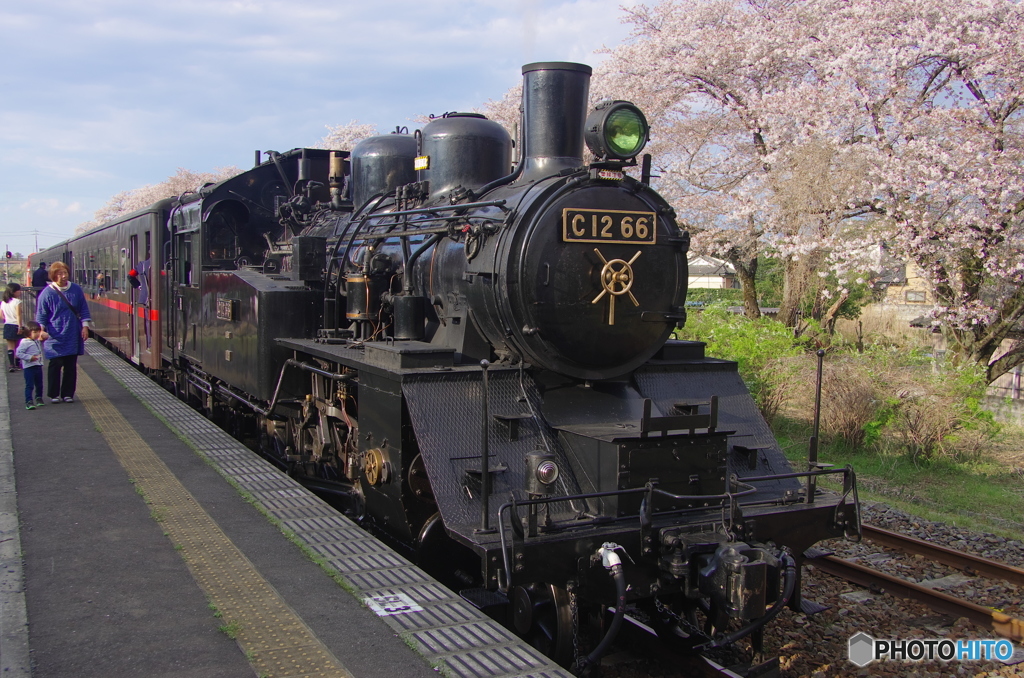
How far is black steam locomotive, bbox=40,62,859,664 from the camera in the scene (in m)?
3.85

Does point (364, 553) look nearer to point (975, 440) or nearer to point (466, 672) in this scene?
point (466, 672)

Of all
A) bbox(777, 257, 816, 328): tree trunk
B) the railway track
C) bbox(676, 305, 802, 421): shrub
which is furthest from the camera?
bbox(777, 257, 816, 328): tree trunk

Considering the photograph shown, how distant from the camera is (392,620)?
348cm

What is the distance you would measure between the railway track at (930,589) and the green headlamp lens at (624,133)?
10.1ft

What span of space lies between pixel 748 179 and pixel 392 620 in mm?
15550

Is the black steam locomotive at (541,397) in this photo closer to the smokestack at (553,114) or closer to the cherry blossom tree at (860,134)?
the smokestack at (553,114)

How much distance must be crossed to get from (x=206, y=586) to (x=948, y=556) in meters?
5.22

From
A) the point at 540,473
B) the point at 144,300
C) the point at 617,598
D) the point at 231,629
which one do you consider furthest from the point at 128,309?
the point at 617,598

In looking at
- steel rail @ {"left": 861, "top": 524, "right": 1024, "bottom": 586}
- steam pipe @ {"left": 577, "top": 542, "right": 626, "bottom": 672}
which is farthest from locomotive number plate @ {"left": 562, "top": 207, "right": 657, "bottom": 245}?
steel rail @ {"left": 861, "top": 524, "right": 1024, "bottom": 586}

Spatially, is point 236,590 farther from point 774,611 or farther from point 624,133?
point 624,133

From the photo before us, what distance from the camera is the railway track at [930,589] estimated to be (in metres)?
4.77

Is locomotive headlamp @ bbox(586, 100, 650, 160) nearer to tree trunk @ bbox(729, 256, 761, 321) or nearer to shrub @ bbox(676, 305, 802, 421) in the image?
shrub @ bbox(676, 305, 802, 421)

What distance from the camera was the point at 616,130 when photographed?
4.91 metres

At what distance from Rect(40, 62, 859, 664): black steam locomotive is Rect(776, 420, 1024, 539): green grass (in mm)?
3020
